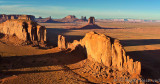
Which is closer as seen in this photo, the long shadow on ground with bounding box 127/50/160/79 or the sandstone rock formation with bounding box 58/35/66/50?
the long shadow on ground with bounding box 127/50/160/79

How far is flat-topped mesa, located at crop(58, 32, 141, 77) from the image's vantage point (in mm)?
18087

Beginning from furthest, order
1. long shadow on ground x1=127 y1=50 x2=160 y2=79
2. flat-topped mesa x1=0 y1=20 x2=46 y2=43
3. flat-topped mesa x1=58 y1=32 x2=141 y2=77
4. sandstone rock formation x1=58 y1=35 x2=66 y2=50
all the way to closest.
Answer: flat-topped mesa x1=0 y1=20 x2=46 y2=43, sandstone rock formation x1=58 y1=35 x2=66 y2=50, long shadow on ground x1=127 y1=50 x2=160 y2=79, flat-topped mesa x1=58 y1=32 x2=141 y2=77

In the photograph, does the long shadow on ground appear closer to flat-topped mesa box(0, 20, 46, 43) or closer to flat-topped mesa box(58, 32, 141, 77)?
flat-topped mesa box(58, 32, 141, 77)

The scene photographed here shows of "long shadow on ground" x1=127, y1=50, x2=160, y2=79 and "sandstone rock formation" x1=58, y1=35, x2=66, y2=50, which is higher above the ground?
"sandstone rock formation" x1=58, y1=35, x2=66, y2=50

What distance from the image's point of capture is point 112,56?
64.0 feet

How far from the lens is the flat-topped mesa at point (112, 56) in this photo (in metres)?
18.1

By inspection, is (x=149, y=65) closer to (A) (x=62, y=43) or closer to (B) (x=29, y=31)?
(A) (x=62, y=43)

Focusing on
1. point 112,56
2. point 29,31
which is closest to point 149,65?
point 112,56

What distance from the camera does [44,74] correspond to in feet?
64.3

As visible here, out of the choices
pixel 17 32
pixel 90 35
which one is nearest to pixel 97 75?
pixel 90 35

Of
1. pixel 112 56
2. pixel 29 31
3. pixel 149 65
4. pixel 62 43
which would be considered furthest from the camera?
pixel 29 31

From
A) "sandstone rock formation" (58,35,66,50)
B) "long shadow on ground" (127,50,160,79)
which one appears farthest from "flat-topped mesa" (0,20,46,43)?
"long shadow on ground" (127,50,160,79)

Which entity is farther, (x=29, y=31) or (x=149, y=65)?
(x=29, y=31)

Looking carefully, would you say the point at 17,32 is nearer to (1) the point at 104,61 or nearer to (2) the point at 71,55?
(2) the point at 71,55
